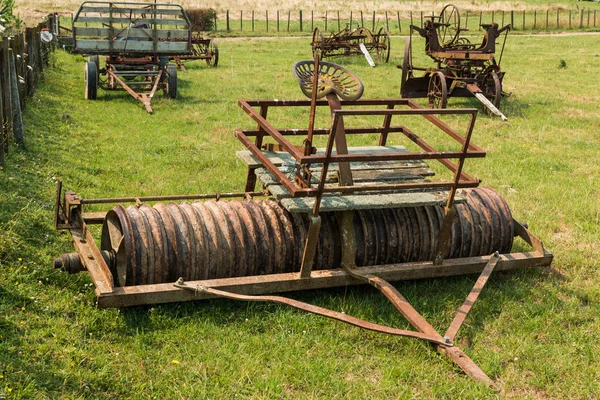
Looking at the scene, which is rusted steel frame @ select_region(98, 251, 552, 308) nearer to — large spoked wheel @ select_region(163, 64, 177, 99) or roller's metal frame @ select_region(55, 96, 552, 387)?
roller's metal frame @ select_region(55, 96, 552, 387)

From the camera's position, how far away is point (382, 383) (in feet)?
13.5

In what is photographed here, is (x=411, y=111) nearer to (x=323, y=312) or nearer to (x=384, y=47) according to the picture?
(x=323, y=312)

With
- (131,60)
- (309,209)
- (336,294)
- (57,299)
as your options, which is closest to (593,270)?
(336,294)

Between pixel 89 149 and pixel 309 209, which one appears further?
pixel 89 149

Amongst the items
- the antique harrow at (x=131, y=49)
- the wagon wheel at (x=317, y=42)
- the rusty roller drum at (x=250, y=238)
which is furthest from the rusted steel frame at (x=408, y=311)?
the wagon wheel at (x=317, y=42)

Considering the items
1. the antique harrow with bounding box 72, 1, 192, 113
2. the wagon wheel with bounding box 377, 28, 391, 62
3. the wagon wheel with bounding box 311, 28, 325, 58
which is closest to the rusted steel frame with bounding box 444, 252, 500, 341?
the antique harrow with bounding box 72, 1, 192, 113

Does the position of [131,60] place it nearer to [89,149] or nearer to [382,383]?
[89,149]

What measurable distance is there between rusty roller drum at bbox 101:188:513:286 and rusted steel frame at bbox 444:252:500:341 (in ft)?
1.09

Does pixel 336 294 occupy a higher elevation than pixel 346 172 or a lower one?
lower

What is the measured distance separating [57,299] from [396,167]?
279cm

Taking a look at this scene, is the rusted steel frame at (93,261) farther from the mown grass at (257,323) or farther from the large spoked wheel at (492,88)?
the large spoked wheel at (492,88)

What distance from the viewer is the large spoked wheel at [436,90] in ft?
43.9

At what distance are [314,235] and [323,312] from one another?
58 centimetres

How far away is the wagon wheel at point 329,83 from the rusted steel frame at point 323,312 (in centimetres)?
156
